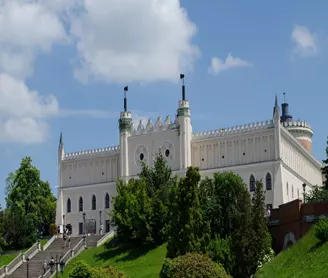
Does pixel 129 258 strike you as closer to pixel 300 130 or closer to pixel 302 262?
pixel 302 262

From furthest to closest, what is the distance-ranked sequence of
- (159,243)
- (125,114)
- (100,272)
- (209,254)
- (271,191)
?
(125,114)
(271,191)
(159,243)
(209,254)
(100,272)

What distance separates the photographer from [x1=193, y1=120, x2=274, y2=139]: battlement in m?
65.2

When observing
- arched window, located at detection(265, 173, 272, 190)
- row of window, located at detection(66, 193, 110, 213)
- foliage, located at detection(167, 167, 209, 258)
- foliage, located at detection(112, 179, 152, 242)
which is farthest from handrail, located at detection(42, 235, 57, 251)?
foliage, located at detection(167, 167, 209, 258)

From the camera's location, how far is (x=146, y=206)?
5947 cm

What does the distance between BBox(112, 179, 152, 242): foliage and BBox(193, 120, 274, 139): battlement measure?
8.95m

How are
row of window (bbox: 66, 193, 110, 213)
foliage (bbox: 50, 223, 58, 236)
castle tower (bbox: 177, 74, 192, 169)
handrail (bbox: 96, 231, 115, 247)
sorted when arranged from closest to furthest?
handrail (bbox: 96, 231, 115, 247) → castle tower (bbox: 177, 74, 192, 169) → foliage (bbox: 50, 223, 58, 236) → row of window (bbox: 66, 193, 110, 213)

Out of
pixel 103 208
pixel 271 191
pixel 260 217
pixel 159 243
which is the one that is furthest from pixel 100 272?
pixel 103 208

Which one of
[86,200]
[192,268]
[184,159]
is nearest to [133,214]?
[184,159]

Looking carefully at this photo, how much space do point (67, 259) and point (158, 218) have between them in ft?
24.5

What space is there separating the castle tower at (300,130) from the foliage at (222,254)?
35981 mm

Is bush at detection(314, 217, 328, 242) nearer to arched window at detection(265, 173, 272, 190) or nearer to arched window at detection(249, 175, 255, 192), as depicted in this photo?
arched window at detection(265, 173, 272, 190)

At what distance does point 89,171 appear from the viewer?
245ft

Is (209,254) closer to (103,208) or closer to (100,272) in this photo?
(100,272)

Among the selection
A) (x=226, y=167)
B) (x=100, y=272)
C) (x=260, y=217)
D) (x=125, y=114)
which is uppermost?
(x=125, y=114)
